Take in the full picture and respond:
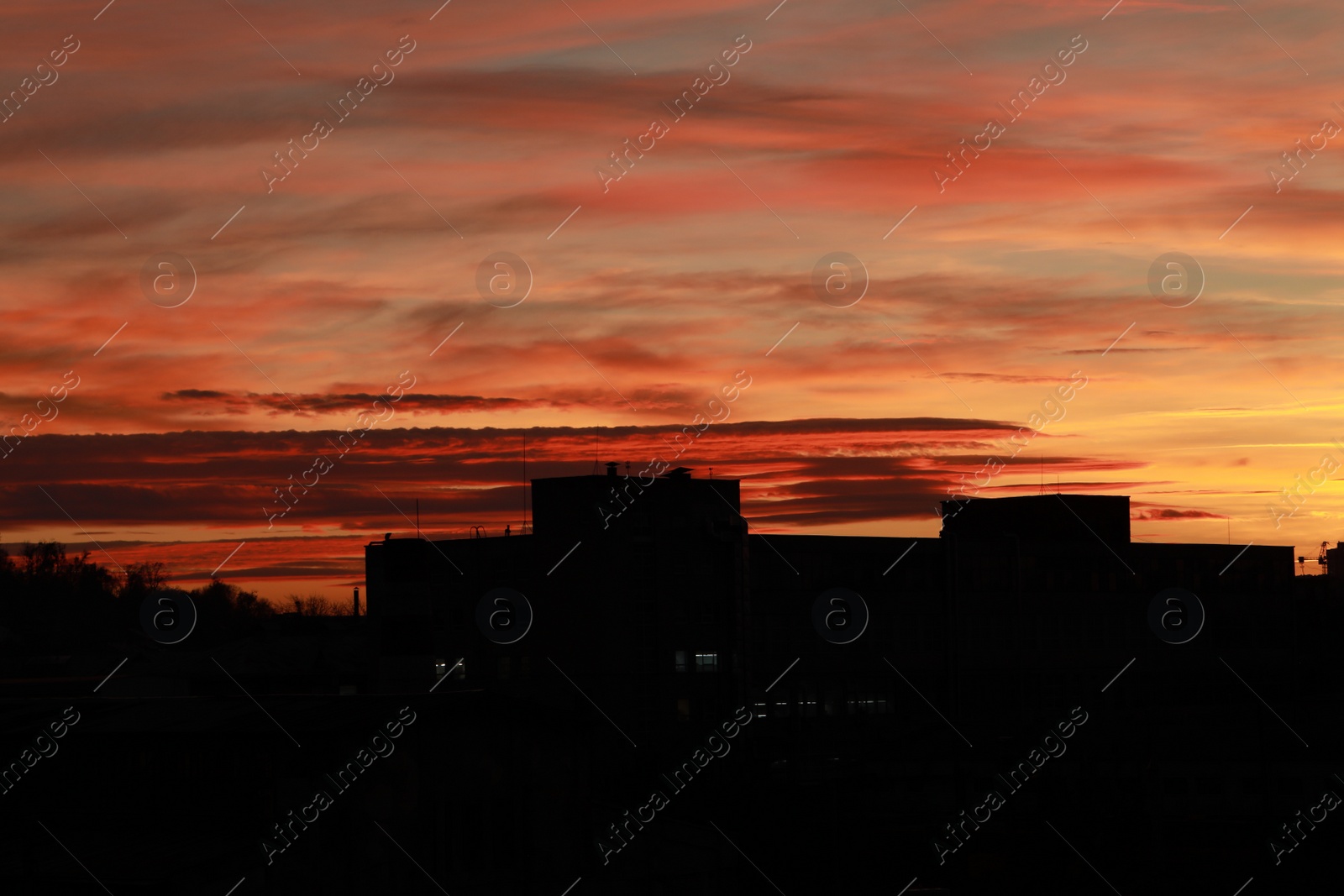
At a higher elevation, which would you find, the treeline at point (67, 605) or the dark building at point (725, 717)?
the treeline at point (67, 605)

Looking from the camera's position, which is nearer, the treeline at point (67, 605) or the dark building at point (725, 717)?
the dark building at point (725, 717)

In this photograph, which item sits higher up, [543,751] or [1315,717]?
[543,751]

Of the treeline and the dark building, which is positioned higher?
the treeline

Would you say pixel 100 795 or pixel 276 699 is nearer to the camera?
pixel 100 795

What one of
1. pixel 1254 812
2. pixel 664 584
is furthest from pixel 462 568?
pixel 1254 812

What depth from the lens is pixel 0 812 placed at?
1428 inches

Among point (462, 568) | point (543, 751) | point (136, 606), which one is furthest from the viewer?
point (136, 606)

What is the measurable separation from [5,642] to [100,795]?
10195cm

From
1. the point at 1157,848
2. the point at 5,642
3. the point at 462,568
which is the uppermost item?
the point at 5,642

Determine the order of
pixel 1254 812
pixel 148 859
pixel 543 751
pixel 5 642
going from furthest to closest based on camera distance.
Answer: pixel 5 642 → pixel 1254 812 → pixel 543 751 → pixel 148 859

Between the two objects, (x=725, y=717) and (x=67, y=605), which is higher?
(x=67, y=605)

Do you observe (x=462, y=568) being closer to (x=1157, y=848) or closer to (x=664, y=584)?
(x=664, y=584)

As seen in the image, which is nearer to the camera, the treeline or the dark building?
the dark building

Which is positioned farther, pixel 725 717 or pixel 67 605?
pixel 67 605
